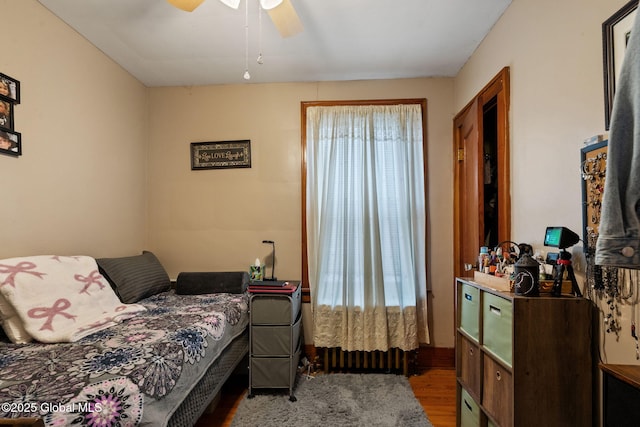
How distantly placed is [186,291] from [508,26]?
2931 millimetres

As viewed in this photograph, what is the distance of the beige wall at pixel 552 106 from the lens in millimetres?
1203

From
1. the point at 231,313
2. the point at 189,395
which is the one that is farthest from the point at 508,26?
the point at 189,395

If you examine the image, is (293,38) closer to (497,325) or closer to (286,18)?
(286,18)

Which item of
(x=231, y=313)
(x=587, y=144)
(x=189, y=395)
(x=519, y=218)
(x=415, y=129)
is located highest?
(x=415, y=129)

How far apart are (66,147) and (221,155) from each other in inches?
44.9

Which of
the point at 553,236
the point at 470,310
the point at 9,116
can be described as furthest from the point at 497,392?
the point at 9,116

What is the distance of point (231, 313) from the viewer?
207 centimetres

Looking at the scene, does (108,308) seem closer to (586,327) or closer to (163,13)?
(163,13)

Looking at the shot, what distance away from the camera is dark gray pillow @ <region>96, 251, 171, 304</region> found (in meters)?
2.08

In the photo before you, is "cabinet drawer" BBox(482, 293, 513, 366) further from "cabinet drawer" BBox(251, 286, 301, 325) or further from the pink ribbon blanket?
the pink ribbon blanket

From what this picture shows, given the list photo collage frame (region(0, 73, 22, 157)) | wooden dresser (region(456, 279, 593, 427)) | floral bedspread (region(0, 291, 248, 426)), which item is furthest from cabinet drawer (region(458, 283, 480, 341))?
photo collage frame (region(0, 73, 22, 157))

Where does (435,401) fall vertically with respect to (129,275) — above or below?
below

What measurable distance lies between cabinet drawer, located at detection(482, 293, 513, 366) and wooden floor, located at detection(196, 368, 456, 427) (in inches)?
34.9

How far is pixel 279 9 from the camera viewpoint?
1.66 metres
